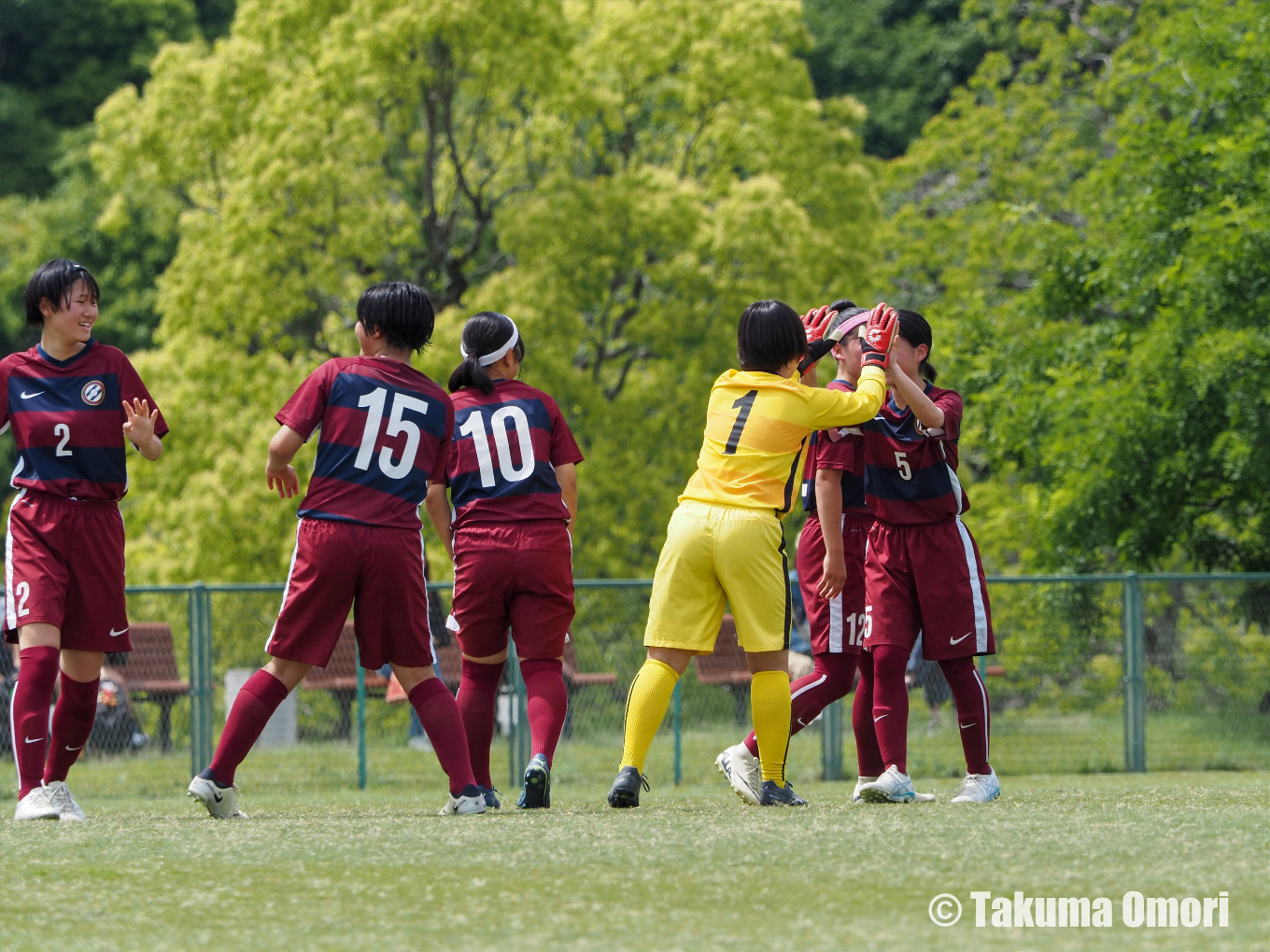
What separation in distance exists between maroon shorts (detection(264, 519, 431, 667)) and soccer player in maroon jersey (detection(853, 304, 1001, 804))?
6.02ft

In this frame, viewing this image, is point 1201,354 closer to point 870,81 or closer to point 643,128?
point 643,128

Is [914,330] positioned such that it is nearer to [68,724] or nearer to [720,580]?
[720,580]

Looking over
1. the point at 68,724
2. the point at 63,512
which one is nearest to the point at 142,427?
the point at 63,512

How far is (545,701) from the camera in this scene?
21.1 feet

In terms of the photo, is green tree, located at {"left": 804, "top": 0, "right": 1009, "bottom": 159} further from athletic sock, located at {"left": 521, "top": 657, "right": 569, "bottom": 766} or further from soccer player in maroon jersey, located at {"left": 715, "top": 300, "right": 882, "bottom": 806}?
athletic sock, located at {"left": 521, "top": 657, "right": 569, "bottom": 766}

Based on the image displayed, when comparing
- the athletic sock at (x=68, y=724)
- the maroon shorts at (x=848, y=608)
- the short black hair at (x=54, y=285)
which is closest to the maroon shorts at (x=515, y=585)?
the maroon shorts at (x=848, y=608)

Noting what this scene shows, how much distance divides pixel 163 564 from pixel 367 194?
4.86 m

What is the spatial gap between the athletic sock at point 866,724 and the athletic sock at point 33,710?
3.23 m

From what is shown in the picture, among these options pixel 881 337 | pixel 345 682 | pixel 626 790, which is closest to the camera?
pixel 626 790

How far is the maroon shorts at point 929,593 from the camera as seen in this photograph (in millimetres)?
6277

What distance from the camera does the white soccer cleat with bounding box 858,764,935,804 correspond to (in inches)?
243

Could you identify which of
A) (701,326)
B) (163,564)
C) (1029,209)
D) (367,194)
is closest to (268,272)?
(367,194)

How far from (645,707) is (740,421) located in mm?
1130

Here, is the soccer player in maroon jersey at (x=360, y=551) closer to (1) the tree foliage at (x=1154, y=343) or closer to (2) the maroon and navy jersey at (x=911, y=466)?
(2) the maroon and navy jersey at (x=911, y=466)
